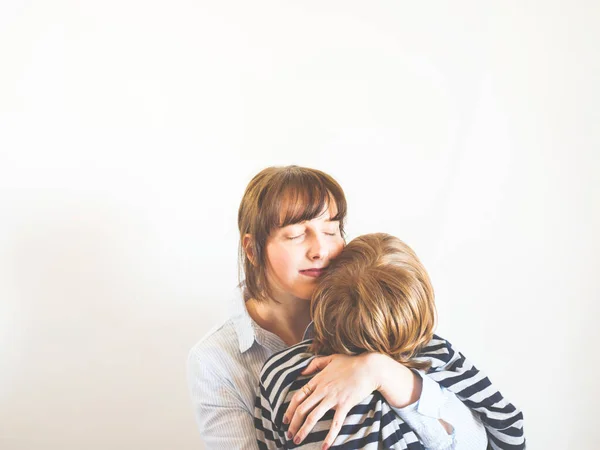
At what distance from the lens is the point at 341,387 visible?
3.51ft

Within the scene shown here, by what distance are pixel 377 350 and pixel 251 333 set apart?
33cm

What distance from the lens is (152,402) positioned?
1.69m

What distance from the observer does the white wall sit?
61.2 inches

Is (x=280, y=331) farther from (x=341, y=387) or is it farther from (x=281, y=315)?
(x=341, y=387)

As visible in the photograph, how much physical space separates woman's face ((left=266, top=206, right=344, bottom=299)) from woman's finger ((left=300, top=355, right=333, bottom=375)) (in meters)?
0.17

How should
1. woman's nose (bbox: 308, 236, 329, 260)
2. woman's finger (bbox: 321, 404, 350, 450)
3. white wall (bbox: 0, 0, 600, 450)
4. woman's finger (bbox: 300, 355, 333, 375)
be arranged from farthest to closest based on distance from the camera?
white wall (bbox: 0, 0, 600, 450), woman's nose (bbox: 308, 236, 329, 260), woman's finger (bbox: 300, 355, 333, 375), woman's finger (bbox: 321, 404, 350, 450)

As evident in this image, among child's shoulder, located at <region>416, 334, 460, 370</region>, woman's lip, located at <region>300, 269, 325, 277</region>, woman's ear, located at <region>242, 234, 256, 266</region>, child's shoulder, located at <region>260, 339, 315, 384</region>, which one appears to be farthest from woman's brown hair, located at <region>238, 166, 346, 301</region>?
child's shoulder, located at <region>416, 334, 460, 370</region>

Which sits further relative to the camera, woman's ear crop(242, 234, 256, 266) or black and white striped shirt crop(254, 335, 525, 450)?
woman's ear crop(242, 234, 256, 266)

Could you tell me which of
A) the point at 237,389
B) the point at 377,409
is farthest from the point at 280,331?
the point at 377,409

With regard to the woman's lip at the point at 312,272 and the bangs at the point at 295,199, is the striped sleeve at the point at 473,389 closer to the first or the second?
the woman's lip at the point at 312,272

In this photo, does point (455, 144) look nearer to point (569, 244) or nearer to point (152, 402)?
point (569, 244)

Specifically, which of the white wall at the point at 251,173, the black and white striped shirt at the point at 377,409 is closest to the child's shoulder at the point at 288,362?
the black and white striped shirt at the point at 377,409

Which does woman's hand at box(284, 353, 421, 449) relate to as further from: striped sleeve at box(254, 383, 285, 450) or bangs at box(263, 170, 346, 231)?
bangs at box(263, 170, 346, 231)

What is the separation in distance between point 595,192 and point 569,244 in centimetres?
17
